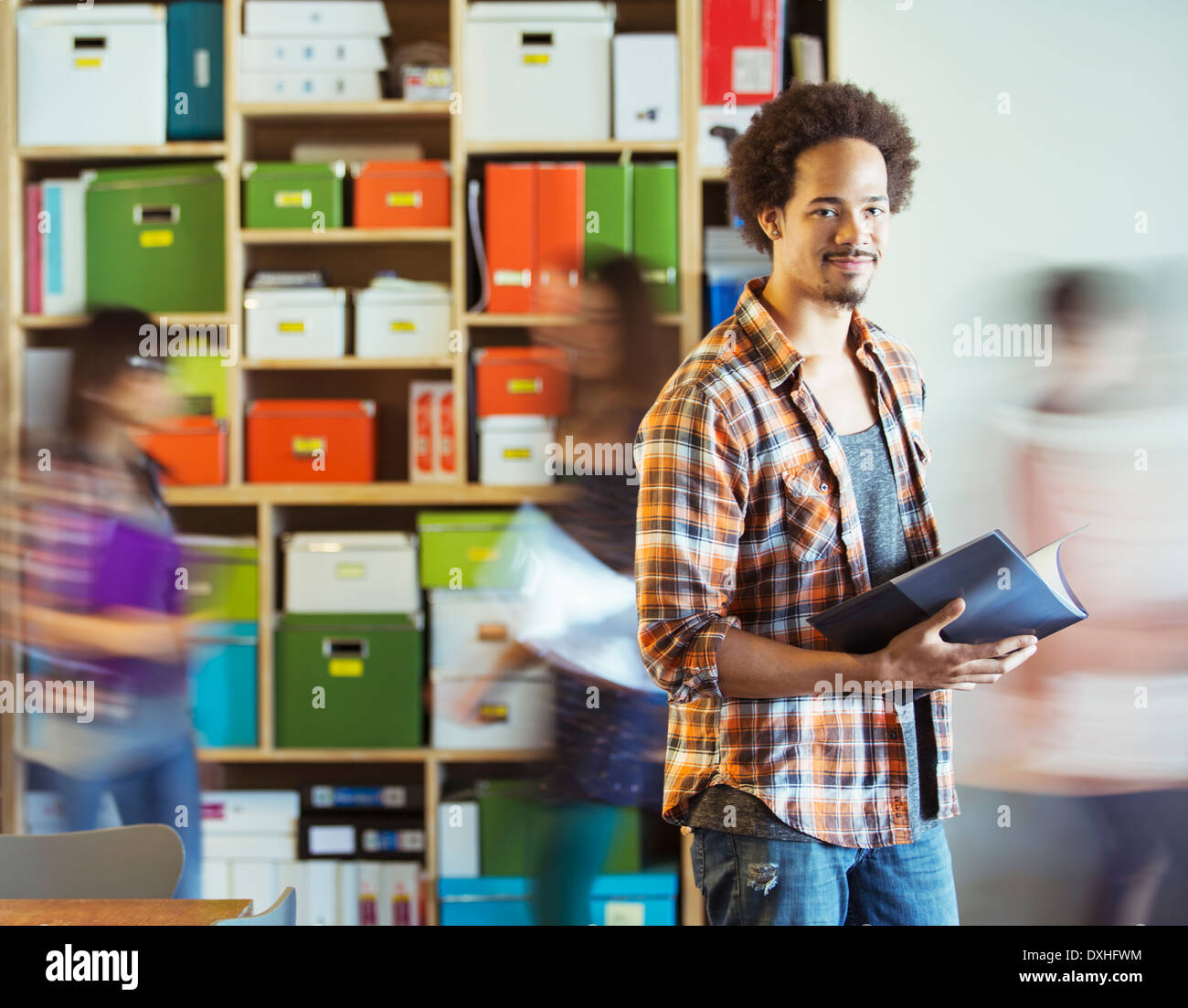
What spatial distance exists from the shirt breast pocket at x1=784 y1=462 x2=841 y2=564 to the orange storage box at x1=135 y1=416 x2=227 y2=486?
5.89 ft

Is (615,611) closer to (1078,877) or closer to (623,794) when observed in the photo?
(623,794)

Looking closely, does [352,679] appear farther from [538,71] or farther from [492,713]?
[538,71]

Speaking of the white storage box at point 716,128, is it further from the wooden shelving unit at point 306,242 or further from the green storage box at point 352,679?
the green storage box at point 352,679

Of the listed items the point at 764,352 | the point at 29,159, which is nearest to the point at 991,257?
the point at 764,352

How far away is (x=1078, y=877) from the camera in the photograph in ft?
Result: 7.88

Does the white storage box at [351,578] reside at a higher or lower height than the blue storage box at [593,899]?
higher

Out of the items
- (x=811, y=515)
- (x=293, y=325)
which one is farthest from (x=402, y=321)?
(x=811, y=515)

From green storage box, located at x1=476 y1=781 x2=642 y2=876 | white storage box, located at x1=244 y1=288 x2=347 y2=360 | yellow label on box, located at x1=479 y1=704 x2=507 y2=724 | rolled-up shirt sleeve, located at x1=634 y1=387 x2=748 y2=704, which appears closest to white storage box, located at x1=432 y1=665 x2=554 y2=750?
yellow label on box, located at x1=479 y1=704 x2=507 y2=724

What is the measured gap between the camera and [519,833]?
2.52m

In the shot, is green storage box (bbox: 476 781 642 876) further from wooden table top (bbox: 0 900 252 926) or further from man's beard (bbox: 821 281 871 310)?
man's beard (bbox: 821 281 871 310)

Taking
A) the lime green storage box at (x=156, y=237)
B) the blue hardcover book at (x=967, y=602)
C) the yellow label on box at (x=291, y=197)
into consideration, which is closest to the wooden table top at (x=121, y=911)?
the blue hardcover book at (x=967, y=602)

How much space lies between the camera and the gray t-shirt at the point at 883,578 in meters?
1.23

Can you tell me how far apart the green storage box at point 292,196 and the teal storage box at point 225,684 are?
103cm

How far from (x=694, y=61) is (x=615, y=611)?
136cm
